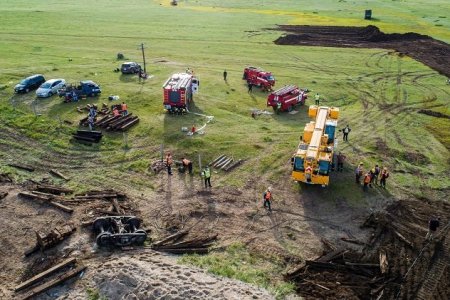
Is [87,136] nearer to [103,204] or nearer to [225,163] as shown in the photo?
[103,204]

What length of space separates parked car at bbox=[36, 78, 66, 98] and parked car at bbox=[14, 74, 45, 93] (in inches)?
76.6

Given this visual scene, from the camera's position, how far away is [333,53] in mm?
71500

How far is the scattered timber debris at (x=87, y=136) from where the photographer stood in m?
39.7

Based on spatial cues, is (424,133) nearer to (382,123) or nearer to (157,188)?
(382,123)

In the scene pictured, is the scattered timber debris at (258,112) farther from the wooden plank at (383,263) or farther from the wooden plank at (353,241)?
the wooden plank at (383,263)

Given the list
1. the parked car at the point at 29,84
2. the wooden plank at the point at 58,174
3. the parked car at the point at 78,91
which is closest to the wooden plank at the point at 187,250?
the wooden plank at the point at 58,174

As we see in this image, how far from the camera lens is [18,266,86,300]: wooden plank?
23.0 metres

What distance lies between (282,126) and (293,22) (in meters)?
58.6

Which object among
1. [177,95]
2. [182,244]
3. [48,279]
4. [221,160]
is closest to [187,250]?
[182,244]

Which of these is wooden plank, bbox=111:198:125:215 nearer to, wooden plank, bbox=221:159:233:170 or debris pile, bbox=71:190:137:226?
debris pile, bbox=71:190:137:226

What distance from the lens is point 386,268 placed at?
25328 mm

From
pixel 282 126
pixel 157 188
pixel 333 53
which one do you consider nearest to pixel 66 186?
pixel 157 188

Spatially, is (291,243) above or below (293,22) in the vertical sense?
below

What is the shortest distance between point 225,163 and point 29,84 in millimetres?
27192
